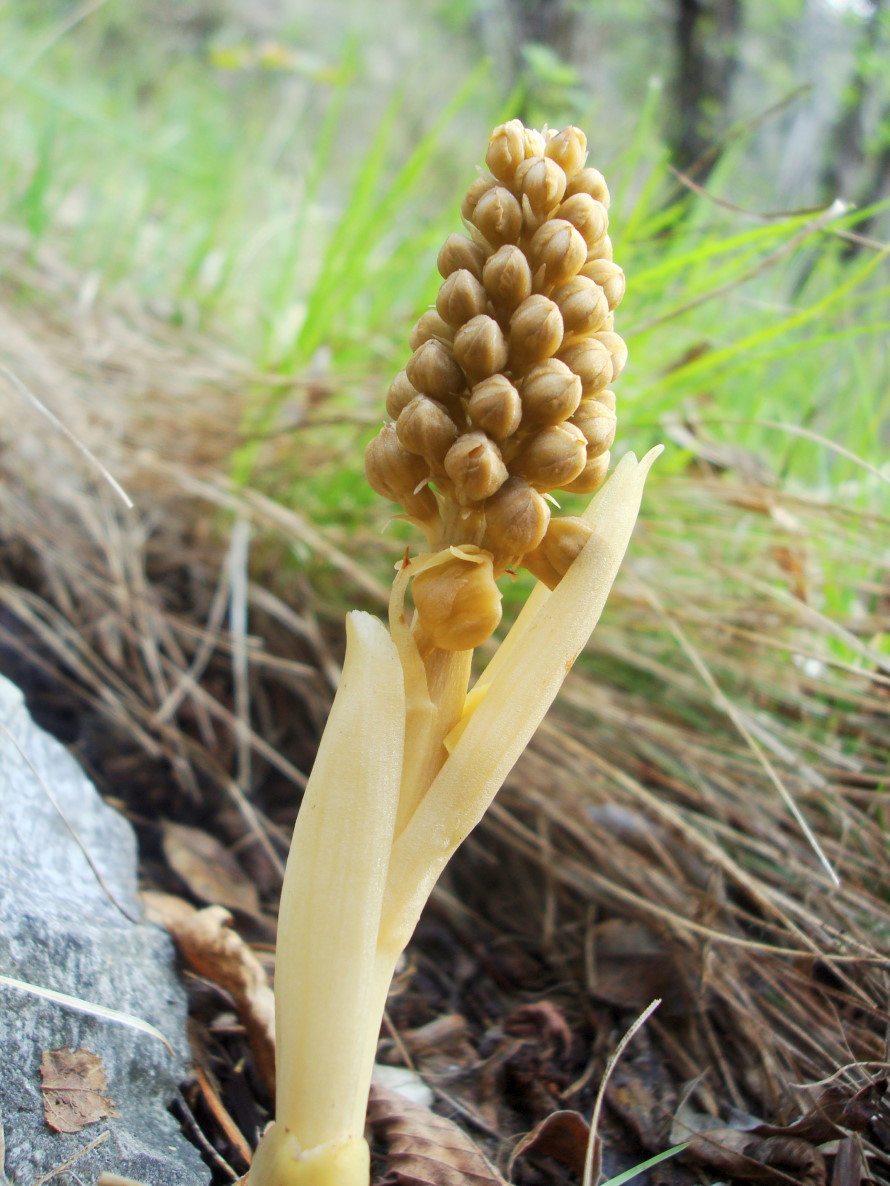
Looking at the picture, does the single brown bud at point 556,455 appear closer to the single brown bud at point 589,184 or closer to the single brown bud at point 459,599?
the single brown bud at point 459,599

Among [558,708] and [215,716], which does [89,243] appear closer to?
[215,716]

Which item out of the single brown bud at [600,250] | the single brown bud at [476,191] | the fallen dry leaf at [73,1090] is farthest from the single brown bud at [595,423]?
the fallen dry leaf at [73,1090]

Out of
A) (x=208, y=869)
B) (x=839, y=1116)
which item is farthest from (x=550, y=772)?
(x=839, y=1116)

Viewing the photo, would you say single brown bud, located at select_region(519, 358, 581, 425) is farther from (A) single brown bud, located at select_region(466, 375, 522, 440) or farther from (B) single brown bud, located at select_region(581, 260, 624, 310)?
(B) single brown bud, located at select_region(581, 260, 624, 310)

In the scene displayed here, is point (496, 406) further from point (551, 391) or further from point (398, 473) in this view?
point (398, 473)

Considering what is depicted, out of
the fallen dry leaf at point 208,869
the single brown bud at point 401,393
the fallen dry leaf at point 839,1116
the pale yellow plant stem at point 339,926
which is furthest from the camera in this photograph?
the fallen dry leaf at point 208,869
